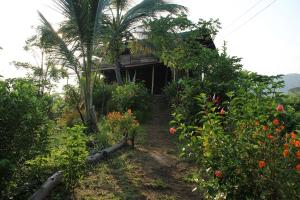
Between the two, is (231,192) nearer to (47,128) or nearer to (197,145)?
(197,145)

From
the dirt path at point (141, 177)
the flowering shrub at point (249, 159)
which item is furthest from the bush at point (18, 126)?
the flowering shrub at point (249, 159)

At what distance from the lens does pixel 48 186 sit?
4.30m

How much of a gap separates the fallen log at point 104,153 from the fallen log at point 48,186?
1.23 metres

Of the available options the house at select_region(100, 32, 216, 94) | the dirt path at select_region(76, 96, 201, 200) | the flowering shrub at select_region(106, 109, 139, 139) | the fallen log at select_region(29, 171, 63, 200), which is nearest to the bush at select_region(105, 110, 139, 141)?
the flowering shrub at select_region(106, 109, 139, 139)

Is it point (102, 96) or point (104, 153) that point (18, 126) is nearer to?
point (104, 153)

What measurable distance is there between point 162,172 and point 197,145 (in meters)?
2.28

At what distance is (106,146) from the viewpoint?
7590 millimetres

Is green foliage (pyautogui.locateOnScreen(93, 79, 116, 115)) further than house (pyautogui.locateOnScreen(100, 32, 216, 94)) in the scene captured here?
No

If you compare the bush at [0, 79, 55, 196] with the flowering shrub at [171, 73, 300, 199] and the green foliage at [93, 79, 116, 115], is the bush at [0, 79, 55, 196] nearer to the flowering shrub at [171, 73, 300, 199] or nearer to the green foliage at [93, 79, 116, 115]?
the flowering shrub at [171, 73, 300, 199]

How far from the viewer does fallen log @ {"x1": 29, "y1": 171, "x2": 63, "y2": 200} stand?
4031 mm

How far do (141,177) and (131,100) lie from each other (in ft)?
24.1

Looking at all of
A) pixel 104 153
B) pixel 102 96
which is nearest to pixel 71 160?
pixel 104 153

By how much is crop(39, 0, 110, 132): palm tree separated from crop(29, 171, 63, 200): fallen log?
15.6 feet

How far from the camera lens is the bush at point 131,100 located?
41.4 feet
